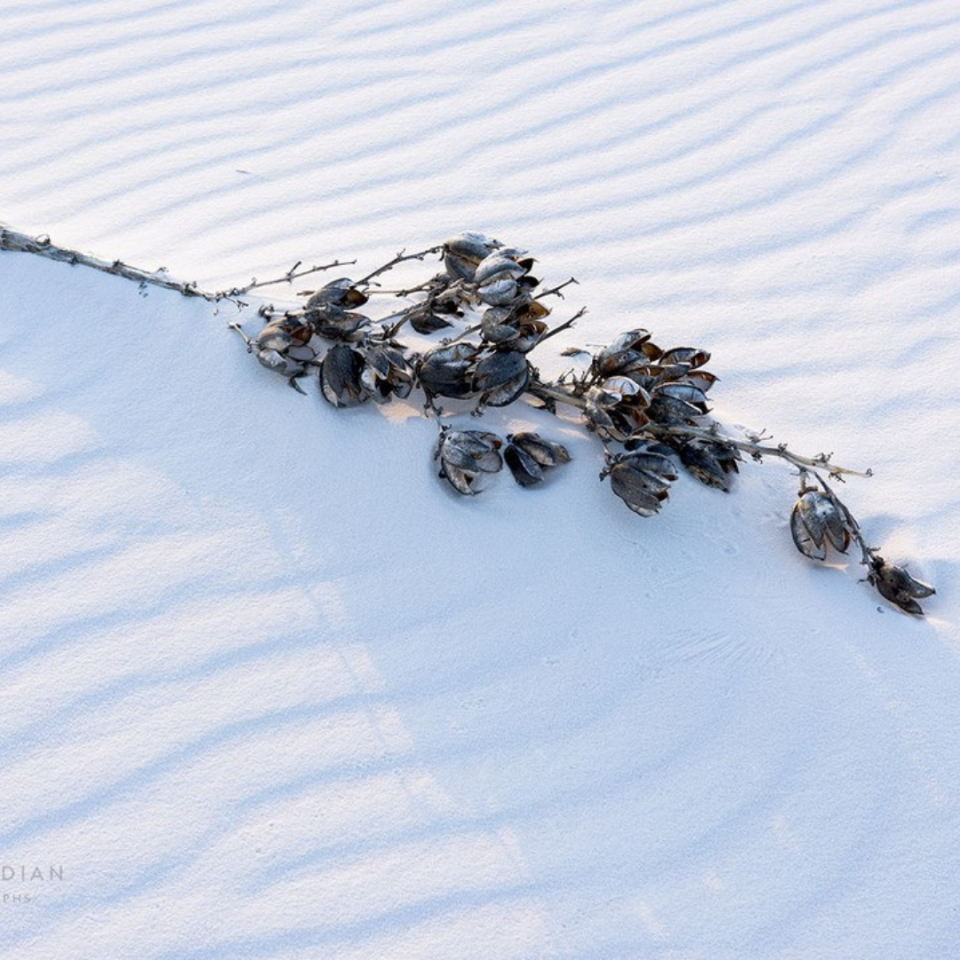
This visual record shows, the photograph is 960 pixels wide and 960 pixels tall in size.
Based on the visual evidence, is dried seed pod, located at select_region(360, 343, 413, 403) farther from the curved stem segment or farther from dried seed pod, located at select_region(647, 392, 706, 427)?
dried seed pod, located at select_region(647, 392, 706, 427)

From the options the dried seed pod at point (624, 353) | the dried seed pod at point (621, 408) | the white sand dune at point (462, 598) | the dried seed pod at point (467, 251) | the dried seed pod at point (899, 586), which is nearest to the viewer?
the white sand dune at point (462, 598)

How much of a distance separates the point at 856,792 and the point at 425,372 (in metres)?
1.29

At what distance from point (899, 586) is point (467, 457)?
98 centimetres

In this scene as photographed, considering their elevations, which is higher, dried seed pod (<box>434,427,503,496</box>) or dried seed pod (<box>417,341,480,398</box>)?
dried seed pod (<box>417,341,480,398</box>)

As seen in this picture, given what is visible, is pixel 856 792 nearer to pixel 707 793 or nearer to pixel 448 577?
pixel 707 793

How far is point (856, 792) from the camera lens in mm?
2229

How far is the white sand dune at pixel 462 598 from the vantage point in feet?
6.77

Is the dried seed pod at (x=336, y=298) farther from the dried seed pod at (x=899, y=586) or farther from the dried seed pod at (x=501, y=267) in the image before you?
the dried seed pod at (x=899, y=586)

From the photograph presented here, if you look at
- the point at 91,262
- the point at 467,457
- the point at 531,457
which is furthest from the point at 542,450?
the point at 91,262

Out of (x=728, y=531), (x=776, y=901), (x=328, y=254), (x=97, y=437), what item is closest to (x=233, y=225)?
(x=328, y=254)

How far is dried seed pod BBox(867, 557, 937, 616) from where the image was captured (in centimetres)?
250

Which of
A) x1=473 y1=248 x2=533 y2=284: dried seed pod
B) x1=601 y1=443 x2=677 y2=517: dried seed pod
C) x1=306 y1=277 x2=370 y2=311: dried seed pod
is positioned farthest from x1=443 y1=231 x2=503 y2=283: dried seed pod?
x1=601 y1=443 x2=677 y2=517: dried seed pod

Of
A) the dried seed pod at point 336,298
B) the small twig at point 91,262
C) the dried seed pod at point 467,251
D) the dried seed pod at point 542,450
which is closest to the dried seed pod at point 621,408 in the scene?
the dried seed pod at point 542,450

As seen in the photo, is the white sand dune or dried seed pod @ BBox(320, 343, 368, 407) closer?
the white sand dune
